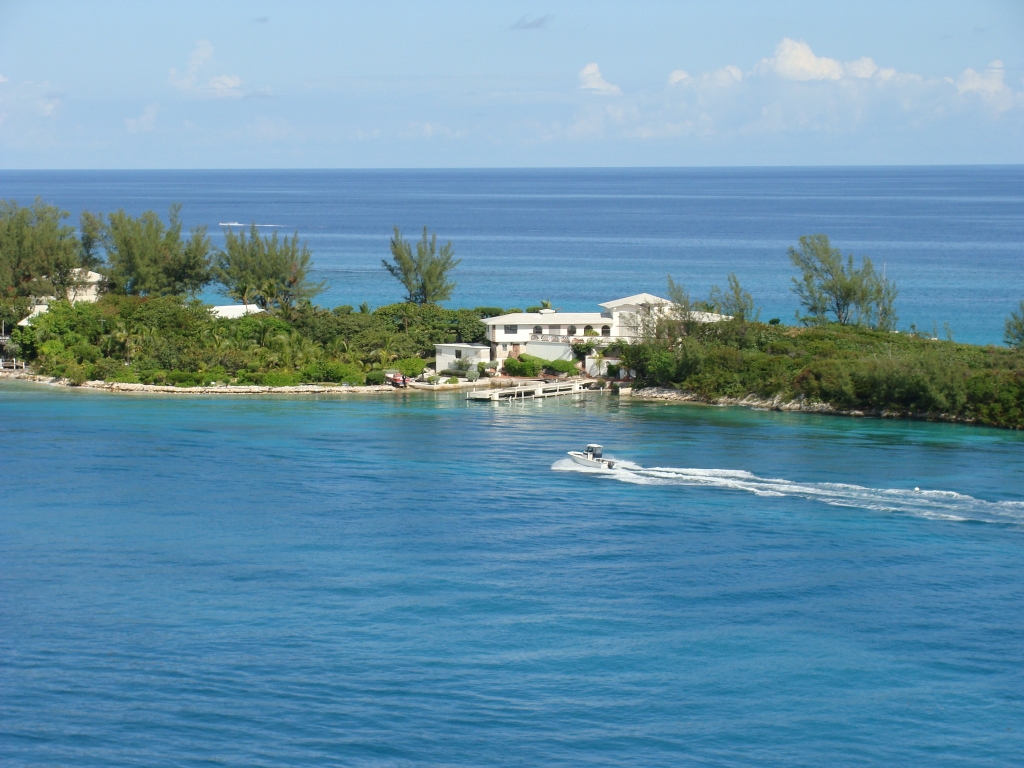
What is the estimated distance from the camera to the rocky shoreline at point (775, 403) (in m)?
51.1

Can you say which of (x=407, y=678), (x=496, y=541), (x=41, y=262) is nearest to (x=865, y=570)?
(x=496, y=541)

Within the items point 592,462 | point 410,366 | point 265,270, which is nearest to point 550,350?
point 410,366

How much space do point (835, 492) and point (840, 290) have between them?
29690 millimetres

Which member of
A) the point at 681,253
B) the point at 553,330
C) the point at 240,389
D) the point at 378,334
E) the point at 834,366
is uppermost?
the point at 681,253

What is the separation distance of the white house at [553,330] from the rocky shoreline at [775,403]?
550cm

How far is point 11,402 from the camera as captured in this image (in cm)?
5544

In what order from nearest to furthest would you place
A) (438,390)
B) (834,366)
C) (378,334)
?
(834,366)
(438,390)
(378,334)

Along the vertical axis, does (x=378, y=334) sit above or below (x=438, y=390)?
above

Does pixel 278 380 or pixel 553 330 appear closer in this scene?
pixel 278 380

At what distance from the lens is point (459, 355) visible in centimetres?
6178

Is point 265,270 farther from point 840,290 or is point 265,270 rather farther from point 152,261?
point 840,290

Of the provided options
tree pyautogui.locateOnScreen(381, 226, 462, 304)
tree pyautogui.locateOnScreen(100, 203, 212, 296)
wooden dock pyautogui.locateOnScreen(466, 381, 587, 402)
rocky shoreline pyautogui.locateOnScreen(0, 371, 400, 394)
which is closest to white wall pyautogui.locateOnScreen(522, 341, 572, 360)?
wooden dock pyautogui.locateOnScreen(466, 381, 587, 402)

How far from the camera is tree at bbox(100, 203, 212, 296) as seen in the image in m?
69.6

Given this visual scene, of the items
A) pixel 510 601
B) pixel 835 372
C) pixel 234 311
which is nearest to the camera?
pixel 510 601
